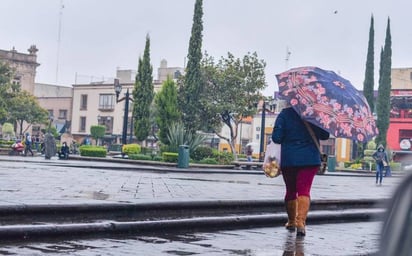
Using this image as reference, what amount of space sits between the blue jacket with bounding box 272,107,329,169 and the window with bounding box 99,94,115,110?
2684 inches

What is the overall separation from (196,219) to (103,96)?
69211mm

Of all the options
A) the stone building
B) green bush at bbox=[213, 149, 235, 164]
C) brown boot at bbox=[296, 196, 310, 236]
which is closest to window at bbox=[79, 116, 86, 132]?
the stone building

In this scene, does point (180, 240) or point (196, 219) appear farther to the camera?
point (196, 219)

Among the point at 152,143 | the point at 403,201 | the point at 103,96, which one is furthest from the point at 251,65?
the point at 403,201

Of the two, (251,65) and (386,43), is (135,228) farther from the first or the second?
(386,43)

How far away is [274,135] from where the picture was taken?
7.08m

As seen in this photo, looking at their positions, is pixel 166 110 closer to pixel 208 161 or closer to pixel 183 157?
pixel 208 161

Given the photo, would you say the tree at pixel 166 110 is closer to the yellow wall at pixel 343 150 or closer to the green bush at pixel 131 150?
the green bush at pixel 131 150

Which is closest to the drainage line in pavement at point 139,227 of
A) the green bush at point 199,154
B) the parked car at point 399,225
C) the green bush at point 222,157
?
the parked car at point 399,225

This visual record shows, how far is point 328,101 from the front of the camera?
7449mm

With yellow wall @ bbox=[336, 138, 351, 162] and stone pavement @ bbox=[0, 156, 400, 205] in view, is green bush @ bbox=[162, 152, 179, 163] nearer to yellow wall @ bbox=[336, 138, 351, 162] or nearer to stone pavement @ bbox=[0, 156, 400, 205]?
stone pavement @ bbox=[0, 156, 400, 205]

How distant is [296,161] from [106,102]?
228 feet

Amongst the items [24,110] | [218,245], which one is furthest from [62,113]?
[218,245]

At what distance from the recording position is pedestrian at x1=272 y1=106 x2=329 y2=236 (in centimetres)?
685
